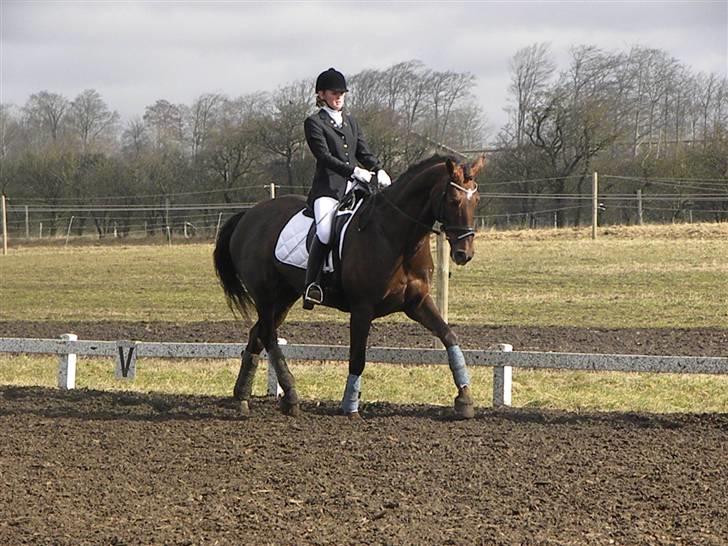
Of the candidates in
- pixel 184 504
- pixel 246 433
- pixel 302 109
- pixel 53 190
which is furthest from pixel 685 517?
pixel 53 190

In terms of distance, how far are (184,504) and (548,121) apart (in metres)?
36.2

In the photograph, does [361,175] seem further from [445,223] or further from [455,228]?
[455,228]

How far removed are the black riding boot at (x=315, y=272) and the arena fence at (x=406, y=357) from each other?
97 cm

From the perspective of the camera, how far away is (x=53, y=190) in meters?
49.8

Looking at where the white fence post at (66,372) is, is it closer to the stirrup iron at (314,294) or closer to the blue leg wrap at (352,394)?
the stirrup iron at (314,294)

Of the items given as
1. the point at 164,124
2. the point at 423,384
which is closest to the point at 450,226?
the point at 423,384

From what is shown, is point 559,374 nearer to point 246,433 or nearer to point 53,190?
point 246,433

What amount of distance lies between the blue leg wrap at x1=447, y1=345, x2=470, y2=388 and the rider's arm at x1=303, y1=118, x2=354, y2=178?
1.83 m

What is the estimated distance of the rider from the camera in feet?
29.1

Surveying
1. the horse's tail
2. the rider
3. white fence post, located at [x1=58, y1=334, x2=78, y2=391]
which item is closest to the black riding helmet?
the rider

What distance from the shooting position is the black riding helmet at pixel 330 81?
9.06 metres

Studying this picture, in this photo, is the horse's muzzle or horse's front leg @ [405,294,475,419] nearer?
the horse's muzzle

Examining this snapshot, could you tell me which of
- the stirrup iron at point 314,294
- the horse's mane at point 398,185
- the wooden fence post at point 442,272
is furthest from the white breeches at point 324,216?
the wooden fence post at point 442,272

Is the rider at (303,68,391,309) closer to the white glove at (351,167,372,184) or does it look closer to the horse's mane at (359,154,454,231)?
the white glove at (351,167,372,184)
